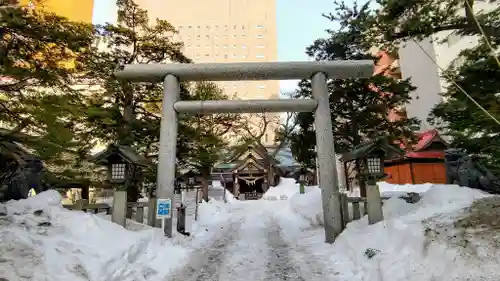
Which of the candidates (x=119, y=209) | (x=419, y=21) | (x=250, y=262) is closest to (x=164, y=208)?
(x=119, y=209)

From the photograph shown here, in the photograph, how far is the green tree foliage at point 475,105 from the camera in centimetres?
637

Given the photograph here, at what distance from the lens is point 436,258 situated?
3.87m

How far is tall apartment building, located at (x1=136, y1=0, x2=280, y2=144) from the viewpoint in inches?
2005

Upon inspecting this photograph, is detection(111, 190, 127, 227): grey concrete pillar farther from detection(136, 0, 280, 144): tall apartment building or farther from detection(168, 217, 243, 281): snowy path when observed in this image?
detection(136, 0, 280, 144): tall apartment building

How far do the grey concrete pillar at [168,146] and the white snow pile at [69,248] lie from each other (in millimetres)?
1246

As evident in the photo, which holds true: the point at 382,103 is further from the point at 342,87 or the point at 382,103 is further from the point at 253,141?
the point at 253,141

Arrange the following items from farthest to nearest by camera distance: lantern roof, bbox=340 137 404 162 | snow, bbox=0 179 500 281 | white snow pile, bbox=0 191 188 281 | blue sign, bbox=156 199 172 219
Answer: blue sign, bbox=156 199 172 219 < lantern roof, bbox=340 137 404 162 < white snow pile, bbox=0 191 188 281 < snow, bbox=0 179 500 281

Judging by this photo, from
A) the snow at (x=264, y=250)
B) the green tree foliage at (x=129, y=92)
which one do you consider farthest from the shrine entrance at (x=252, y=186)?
the snow at (x=264, y=250)

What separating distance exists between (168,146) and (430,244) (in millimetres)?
6657

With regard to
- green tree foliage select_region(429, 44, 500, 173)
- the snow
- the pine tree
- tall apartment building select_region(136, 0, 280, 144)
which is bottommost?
the snow

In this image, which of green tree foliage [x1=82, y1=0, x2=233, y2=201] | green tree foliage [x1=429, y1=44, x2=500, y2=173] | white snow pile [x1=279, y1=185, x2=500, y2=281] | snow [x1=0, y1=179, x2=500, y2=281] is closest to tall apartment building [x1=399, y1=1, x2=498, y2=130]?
green tree foliage [x1=429, y1=44, x2=500, y2=173]

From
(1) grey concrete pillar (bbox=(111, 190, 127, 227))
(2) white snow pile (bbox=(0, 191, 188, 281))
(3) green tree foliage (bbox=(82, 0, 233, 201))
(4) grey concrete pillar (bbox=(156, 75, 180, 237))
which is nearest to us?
(2) white snow pile (bbox=(0, 191, 188, 281))

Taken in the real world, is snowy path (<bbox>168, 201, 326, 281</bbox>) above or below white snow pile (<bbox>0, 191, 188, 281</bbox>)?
below

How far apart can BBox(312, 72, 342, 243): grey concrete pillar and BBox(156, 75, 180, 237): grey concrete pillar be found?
4.28 m
